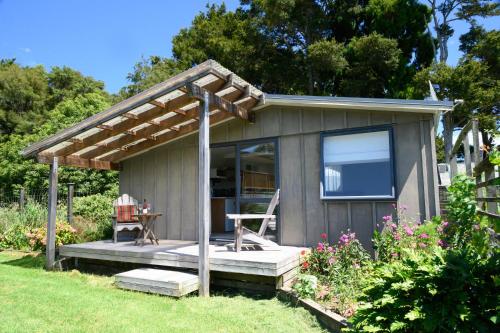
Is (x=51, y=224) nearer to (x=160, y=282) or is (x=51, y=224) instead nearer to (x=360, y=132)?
(x=160, y=282)

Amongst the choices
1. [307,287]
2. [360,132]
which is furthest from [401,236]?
[360,132]

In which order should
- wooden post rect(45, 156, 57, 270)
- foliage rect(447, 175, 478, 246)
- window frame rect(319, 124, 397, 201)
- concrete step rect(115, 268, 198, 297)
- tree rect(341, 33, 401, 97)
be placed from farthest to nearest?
tree rect(341, 33, 401, 97)
wooden post rect(45, 156, 57, 270)
window frame rect(319, 124, 397, 201)
concrete step rect(115, 268, 198, 297)
foliage rect(447, 175, 478, 246)

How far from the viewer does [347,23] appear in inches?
655

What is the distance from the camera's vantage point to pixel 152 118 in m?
5.98

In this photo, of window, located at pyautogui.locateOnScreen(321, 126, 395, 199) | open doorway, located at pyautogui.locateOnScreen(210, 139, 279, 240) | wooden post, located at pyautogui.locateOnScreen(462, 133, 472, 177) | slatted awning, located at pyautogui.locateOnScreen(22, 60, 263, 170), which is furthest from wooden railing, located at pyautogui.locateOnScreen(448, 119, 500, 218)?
slatted awning, located at pyautogui.locateOnScreen(22, 60, 263, 170)

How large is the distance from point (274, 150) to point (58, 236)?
493cm

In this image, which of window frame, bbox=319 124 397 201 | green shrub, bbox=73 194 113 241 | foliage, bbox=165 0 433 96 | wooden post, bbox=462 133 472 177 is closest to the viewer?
wooden post, bbox=462 133 472 177

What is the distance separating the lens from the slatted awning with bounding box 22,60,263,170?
198 inches

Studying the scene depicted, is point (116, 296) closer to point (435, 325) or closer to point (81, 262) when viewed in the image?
point (81, 262)

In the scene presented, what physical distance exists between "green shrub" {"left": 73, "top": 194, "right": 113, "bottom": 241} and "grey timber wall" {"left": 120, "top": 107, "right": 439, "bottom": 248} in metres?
1.25

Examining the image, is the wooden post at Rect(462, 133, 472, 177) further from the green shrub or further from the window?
the green shrub

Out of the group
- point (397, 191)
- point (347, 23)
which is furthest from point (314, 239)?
point (347, 23)

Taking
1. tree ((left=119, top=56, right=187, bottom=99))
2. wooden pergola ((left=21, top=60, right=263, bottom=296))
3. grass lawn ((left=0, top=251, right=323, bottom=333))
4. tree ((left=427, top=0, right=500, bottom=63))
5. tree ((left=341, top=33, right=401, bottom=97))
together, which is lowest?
grass lawn ((left=0, top=251, right=323, bottom=333))

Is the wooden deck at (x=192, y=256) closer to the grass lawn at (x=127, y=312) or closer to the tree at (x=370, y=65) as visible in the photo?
the grass lawn at (x=127, y=312)
